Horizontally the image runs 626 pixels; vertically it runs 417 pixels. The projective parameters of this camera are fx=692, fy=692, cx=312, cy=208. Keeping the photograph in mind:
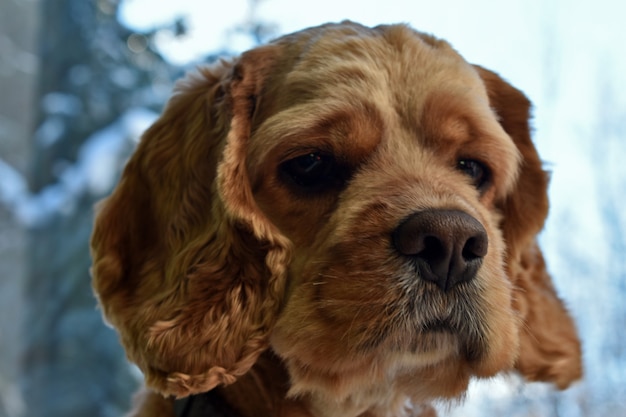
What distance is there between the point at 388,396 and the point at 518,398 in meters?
0.34

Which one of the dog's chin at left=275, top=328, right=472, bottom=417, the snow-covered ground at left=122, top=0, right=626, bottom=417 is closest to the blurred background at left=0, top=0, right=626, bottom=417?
the snow-covered ground at left=122, top=0, right=626, bottom=417

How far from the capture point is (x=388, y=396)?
95 cm

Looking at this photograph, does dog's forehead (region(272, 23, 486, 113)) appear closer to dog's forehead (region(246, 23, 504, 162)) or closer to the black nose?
dog's forehead (region(246, 23, 504, 162))

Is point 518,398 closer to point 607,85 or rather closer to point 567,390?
point 567,390

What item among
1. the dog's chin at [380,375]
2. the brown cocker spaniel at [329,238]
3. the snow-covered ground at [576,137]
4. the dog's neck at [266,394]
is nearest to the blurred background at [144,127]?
the snow-covered ground at [576,137]

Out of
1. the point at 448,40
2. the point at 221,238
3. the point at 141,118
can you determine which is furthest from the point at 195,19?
the point at 221,238

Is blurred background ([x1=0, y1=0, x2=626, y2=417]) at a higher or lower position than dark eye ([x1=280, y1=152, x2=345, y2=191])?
lower

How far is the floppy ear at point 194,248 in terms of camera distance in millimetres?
860

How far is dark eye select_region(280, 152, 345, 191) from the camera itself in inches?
36.6

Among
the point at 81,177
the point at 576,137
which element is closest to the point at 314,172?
the point at 576,137

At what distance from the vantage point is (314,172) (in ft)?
3.06

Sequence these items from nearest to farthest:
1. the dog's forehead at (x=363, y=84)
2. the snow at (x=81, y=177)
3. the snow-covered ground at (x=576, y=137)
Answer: the dog's forehead at (x=363, y=84) → the snow-covered ground at (x=576, y=137) → the snow at (x=81, y=177)

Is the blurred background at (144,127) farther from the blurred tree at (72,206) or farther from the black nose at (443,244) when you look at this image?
the black nose at (443,244)

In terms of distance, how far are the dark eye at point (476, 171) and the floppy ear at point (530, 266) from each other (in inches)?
3.2
